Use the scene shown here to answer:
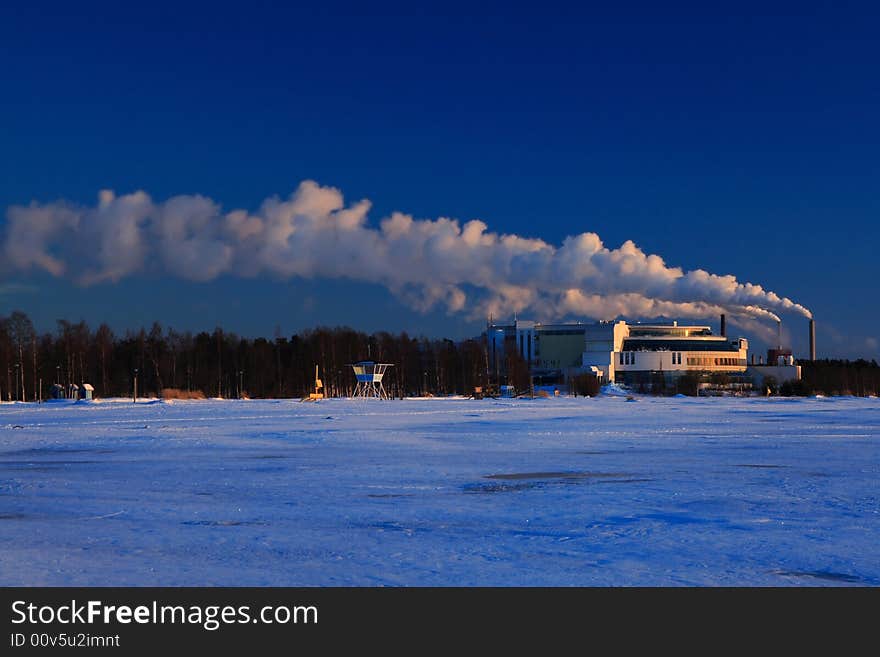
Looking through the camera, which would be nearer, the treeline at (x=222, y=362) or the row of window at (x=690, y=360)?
the treeline at (x=222, y=362)

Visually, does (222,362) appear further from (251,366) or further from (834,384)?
(834,384)

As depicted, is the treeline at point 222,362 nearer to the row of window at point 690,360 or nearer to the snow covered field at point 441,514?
the row of window at point 690,360

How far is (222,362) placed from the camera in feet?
318

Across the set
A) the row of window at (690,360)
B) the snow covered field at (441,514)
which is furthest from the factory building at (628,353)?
the snow covered field at (441,514)

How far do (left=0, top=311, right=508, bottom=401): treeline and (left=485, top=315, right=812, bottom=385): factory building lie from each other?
753 cm

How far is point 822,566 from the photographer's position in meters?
7.80

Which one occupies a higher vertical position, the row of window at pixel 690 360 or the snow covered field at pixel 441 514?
the row of window at pixel 690 360

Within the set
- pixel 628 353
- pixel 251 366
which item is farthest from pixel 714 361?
pixel 251 366

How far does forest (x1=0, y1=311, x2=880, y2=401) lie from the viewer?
8219cm

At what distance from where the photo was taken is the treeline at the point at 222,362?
8138cm

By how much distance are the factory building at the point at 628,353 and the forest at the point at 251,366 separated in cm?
512

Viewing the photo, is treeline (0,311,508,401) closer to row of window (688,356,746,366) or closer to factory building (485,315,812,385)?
factory building (485,315,812,385)

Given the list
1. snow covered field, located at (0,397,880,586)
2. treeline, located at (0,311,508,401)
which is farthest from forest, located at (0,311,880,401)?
snow covered field, located at (0,397,880,586)
